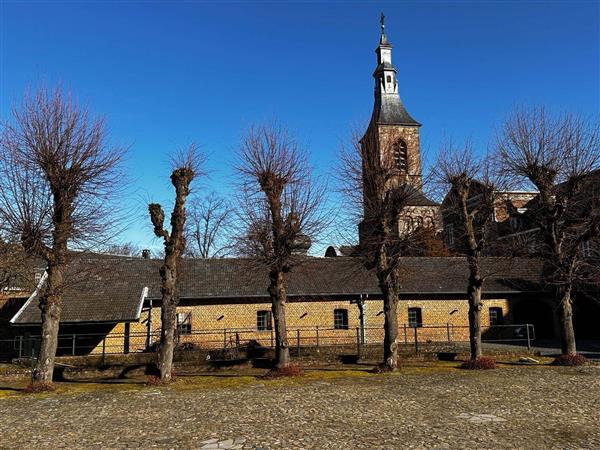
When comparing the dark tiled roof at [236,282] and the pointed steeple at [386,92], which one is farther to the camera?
the pointed steeple at [386,92]

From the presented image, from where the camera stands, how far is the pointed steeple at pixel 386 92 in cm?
4909

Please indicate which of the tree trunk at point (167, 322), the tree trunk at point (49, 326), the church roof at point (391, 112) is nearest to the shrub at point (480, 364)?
the tree trunk at point (167, 322)

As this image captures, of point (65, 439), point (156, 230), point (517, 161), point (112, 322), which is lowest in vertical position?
point (65, 439)

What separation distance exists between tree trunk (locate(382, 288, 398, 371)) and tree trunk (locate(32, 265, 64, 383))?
31.7ft

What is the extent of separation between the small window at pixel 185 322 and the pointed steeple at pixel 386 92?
3250 cm

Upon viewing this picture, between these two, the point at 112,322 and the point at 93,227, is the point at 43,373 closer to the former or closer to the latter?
the point at 93,227

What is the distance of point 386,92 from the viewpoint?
50406 mm

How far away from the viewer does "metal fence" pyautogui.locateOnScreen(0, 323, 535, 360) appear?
2059cm

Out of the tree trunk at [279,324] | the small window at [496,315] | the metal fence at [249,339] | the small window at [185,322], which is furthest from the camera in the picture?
the small window at [496,315]

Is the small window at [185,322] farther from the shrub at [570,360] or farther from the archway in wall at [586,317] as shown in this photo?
the archway in wall at [586,317]

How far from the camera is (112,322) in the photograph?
1947 centimetres

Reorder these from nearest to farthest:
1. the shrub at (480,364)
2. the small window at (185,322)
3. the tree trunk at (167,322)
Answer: the tree trunk at (167,322)
the shrub at (480,364)
the small window at (185,322)

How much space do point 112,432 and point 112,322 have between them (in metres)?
11.7

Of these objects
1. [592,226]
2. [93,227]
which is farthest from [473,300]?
[93,227]
